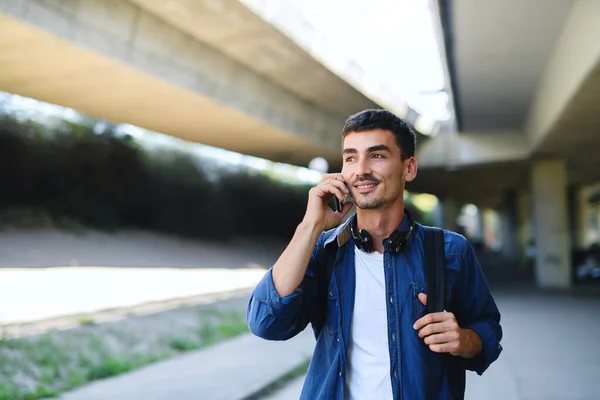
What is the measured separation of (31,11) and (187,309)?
7071 mm

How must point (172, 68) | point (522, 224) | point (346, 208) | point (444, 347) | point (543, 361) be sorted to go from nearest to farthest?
point (444, 347)
point (346, 208)
point (543, 361)
point (172, 68)
point (522, 224)

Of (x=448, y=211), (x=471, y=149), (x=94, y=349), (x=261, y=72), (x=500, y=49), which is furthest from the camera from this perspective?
(x=448, y=211)

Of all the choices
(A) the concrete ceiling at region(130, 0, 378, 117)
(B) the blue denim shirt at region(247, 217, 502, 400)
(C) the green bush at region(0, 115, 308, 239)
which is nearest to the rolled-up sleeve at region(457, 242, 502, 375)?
(B) the blue denim shirt at region(247, 217, 502, 400)

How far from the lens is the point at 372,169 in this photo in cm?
240

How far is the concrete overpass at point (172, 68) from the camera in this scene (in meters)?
9.48

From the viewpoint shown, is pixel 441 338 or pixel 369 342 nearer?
pixel 441 338

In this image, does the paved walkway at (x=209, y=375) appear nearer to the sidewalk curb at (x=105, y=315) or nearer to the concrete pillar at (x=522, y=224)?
the sidewalk curb at (x=105, y=315)

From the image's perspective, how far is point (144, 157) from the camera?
2152 centimetres

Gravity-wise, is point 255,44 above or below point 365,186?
above

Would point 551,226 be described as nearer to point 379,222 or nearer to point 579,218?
point 579,218

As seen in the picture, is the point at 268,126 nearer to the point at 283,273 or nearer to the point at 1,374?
the point at 1,374

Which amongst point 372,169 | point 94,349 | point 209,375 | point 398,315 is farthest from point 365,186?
point 94,349

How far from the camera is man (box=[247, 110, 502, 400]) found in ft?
7.25

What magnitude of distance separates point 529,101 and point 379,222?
17699mm
